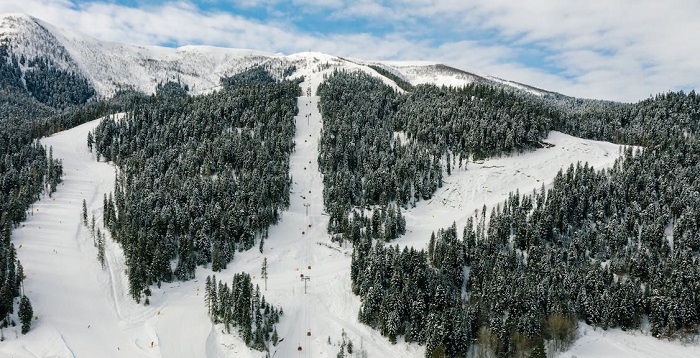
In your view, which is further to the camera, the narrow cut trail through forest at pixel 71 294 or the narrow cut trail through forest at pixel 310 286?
the narrow cut trail through forest at pixel 310 286

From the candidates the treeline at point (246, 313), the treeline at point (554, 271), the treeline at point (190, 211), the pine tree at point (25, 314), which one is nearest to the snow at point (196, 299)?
the pine tree at point (25, 314)

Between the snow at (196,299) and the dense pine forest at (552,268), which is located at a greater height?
the dense pine forest at (552,268)

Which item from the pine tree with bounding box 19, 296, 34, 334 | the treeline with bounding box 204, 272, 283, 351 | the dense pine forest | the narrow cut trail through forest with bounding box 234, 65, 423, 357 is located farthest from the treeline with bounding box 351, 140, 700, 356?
the pine tree with bounding box 19, 296, 34, 334

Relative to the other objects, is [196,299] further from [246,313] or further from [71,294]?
[71,294]

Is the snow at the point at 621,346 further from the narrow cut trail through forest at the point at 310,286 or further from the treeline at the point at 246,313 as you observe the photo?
the treeline at the point at 246,313

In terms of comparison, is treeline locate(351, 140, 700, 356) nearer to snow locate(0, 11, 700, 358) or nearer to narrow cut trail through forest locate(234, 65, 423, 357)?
narrow cut trail through forest locate(234, 65, 423, 357)

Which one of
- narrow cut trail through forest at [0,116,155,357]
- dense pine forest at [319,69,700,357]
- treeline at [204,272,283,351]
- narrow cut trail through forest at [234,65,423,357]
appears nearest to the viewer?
narrow cut trail through forest at [0,116,155,357]

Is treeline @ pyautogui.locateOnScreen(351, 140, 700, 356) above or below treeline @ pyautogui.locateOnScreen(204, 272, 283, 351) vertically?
above

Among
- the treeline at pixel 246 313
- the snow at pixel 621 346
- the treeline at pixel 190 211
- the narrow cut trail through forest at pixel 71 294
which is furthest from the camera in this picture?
the treeline at pixel 190 211
